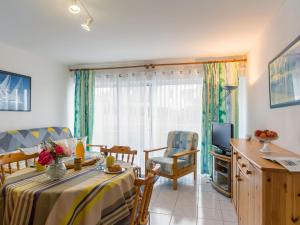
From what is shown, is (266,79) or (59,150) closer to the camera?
(59,150)

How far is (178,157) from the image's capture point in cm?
335

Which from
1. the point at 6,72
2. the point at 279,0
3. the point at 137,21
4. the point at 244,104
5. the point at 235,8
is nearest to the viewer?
the point at 279,0

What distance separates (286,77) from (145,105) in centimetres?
280

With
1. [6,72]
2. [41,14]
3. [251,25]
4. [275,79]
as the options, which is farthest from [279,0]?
Answer: [6,72]

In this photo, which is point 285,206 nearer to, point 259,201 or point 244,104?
point 259,201

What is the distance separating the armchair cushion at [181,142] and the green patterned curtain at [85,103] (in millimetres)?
1780

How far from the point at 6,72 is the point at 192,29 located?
2949mm

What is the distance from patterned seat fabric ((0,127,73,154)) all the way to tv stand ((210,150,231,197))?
2.87 meters

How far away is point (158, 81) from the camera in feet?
14.1

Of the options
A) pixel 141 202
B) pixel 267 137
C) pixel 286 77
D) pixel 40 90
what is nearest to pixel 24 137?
pixel 40 90

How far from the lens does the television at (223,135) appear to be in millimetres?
3150

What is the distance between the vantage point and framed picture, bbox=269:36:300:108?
168 centimetres

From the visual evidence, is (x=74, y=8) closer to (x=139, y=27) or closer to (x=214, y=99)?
(x=139, y=27)

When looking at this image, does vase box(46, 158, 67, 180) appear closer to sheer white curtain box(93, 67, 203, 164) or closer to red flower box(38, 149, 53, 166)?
red flower box(38, 149, 53, 166)
